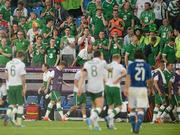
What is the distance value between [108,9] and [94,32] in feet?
4.62

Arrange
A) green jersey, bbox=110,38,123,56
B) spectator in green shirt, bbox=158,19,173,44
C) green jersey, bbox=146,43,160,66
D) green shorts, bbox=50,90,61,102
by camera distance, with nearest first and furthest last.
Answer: green shorts, bbox=50,90,61,102 → green jersey, bbox=146,43,160,66 → green jersey, bbox=110,38,123,56 → spectator in green shirt, bbox=158,19,173,44

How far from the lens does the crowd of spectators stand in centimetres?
3275

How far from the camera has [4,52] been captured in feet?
110

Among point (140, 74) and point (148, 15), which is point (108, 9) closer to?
point (148, 15)

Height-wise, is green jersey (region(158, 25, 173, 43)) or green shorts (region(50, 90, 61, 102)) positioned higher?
green jersey (region(158, 25, 173, 43))

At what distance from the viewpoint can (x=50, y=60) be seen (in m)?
33.4

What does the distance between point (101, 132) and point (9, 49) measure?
10.2m

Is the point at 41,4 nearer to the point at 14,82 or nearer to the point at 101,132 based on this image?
the point at 14,82

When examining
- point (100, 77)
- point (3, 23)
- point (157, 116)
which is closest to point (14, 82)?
point (100, 77)

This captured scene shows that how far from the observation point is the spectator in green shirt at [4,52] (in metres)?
33.5

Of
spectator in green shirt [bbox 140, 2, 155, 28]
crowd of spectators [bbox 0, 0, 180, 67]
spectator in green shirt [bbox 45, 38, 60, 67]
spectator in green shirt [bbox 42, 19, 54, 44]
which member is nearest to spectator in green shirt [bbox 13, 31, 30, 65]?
crowd of spectators [bbox 0, 0, 180, 67]

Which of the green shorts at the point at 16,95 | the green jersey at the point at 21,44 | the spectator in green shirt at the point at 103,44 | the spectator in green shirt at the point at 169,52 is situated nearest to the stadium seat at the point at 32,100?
the green jersey at the point at 21,44

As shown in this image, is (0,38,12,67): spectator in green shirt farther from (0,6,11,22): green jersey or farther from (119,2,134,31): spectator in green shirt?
(119,2,134,31): spectator in green shirt

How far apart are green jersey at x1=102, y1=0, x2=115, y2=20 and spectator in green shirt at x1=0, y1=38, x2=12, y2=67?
4.21 m
